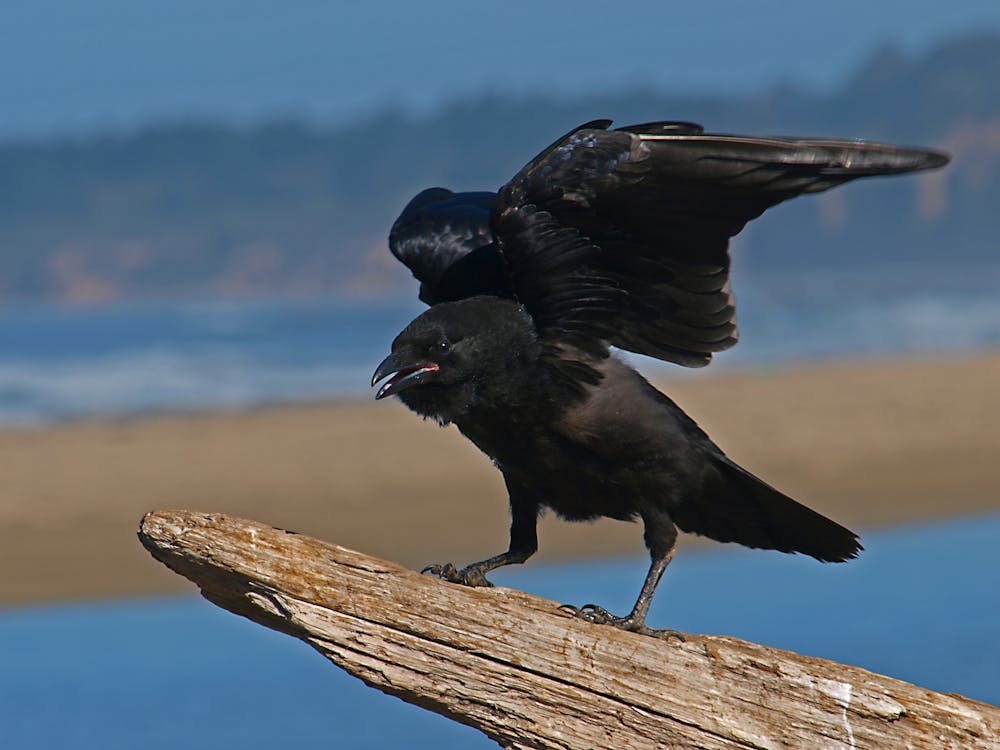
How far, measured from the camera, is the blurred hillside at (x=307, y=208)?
140625 millimetres

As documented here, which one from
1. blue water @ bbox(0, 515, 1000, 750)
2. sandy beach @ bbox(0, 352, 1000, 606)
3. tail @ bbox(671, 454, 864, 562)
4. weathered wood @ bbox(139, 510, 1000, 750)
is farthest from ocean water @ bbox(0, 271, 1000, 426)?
weathered wood @ bbox(139, 510, 1000, 750)

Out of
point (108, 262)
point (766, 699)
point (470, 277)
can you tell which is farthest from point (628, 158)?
point (108, 262)

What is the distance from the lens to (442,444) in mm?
16406

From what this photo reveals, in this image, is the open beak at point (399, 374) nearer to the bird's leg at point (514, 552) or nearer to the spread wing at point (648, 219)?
the spread wing at point (648, 219)

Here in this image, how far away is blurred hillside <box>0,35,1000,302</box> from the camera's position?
461 feet

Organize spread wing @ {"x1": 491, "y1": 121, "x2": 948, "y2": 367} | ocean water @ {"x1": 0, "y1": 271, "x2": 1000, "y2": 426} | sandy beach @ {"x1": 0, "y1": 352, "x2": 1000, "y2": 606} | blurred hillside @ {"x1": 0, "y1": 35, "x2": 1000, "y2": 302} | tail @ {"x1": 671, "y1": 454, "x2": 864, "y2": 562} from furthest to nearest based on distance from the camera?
blurred hillside @ {"x1": 0, "y1": 35, "x2": 1000, "y2": 302} → ocean water @ {"x1": 0, "y1": 271, "x2": 1000, "y2": 426} → sandy beach @ {"x1": 0, "y1": 352, "x2": 1000, "y2": 606} → tail @ {"x1": 671, "y1": 454, "x2": 864, "y2": 562} → spread wing @ {"x1": 491, "y1": 121, "x2": 948, "y2": 367}

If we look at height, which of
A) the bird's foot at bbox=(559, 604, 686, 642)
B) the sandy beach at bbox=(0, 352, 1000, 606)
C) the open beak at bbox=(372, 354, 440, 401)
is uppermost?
the sandy beach at bbox=(0, 352, 1000, 606)

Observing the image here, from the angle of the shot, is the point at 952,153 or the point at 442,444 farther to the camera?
the point at 442,444

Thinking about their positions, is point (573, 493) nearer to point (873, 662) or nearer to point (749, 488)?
point (749, 488)

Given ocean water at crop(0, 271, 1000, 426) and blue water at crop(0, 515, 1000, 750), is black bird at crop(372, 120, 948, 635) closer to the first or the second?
blue water at crop(0, 515, 1000, 750)

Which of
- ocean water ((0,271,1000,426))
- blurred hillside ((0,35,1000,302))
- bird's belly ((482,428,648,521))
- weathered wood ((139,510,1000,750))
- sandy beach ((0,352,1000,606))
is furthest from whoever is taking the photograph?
blurred hillside ((0,35,1000,302))

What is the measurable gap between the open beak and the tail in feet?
3.28

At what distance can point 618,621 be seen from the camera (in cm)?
475

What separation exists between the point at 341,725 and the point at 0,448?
1022cm
